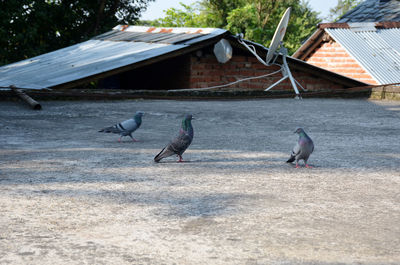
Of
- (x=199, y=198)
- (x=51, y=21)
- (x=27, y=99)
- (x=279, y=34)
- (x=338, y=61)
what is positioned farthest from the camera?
(x=51, y=21)

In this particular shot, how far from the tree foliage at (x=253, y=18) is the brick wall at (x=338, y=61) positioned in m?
18.1

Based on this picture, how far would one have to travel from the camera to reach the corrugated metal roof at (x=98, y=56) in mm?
13703

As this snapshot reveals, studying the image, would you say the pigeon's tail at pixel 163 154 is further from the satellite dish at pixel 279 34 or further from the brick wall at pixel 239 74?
the brick wall at pixel 239 74

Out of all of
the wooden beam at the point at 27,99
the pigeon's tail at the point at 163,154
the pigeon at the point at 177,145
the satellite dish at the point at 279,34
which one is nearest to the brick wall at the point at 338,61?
the satellite dish at the point at 279,34

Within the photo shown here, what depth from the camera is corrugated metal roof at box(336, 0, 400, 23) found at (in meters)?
22.4

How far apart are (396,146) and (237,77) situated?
9.79 meters

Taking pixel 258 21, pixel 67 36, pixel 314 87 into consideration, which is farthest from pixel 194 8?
pixel 314 87

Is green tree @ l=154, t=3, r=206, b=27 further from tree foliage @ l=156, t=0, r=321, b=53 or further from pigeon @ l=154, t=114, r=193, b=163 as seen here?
pigeon @ l=154, t=114, r=193, b=163

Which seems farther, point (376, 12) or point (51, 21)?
point (51, 21)

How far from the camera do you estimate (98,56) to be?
53.4 feet

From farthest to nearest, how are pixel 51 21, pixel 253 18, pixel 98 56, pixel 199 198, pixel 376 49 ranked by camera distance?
pixel 253 18
pixel 51 21
pixel 376 49
pixel 98 56
pixel 199 198

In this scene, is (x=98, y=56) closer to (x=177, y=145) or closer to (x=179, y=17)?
(x=177, y=145)

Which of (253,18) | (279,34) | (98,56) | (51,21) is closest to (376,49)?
(279,34)

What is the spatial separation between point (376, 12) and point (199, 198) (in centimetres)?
2096
